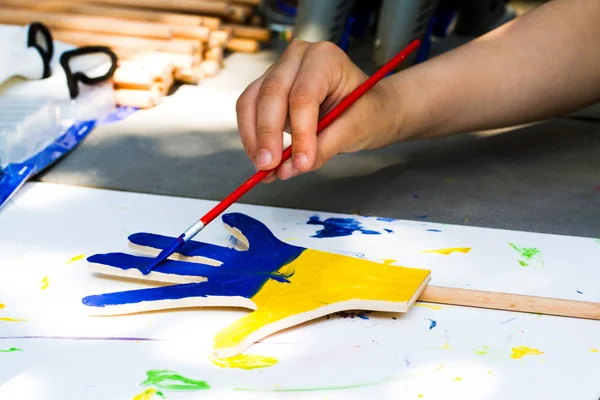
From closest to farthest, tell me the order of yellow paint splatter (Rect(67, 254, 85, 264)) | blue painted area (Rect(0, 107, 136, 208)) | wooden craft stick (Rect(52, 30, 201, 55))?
1. yellow paint splatter (Rect(67, 254, 85, 264))
2. blue painted area (Rect(0, 107, 136, 208))
3. wooden craft stick (Rect(52, 30, 201, 55))

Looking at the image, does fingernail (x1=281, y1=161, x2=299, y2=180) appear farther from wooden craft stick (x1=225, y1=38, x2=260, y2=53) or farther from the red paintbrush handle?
wooden craft stick (x1=225, y1=38, x2=260, y2=53)

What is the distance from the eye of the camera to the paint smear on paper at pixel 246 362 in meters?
0.85

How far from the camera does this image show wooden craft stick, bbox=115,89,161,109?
1694mm

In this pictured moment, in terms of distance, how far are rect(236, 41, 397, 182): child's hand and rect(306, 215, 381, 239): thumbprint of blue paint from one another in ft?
0.42

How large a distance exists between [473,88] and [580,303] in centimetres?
44

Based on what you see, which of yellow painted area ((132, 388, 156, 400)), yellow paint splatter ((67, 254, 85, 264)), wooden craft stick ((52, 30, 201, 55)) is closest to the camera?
yellow painted area ((132, 388, 156, 400))

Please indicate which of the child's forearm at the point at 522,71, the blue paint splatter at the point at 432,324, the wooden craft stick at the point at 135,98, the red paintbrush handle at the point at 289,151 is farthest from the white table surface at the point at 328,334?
the wooden craft stick at the point at 135,98

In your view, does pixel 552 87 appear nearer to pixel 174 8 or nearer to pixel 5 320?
pixel 5 320

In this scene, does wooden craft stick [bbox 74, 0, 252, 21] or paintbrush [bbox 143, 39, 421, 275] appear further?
wooden craft stick [bbox 74, 0, 252, 21]

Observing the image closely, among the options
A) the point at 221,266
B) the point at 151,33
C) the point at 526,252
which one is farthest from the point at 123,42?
the point at 526,252

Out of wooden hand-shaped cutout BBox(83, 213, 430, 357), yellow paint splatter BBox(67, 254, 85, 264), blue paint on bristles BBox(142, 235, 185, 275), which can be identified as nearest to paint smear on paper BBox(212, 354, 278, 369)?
wooden hand-shaped cutout BBox(83, 213, 430, 357)

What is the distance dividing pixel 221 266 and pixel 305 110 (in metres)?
0.22

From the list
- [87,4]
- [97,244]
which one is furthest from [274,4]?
[97,244]

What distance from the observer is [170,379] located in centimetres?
83
